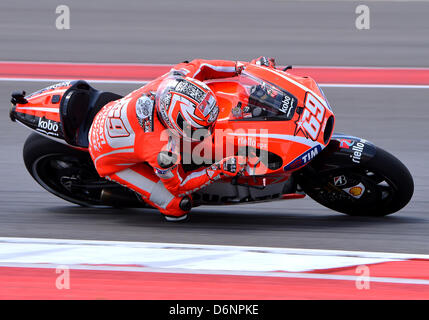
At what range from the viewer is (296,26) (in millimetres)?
11062

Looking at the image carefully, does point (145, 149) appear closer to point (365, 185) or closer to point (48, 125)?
point (48, 125)

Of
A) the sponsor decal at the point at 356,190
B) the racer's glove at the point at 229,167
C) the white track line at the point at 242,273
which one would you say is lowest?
the white track line at the point at 242,273

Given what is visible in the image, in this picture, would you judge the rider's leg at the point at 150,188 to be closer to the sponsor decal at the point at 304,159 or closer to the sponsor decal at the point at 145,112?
the sponsor decal at the point at 145,112

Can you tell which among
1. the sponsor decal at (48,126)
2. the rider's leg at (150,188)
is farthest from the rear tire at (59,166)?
the rider's leg at (150,188)

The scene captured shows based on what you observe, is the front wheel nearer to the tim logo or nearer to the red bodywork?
the tim logo

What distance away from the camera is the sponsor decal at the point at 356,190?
5070 millimetres

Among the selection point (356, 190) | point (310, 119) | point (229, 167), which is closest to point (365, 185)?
point (356, 190)

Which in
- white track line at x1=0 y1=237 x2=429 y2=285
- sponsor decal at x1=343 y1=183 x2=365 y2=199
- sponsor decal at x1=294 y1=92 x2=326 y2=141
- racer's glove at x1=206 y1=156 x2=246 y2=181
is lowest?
white track line at x1=0 y1=237 x2=429 y2=285

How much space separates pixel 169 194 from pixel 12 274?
119cm

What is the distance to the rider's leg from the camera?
197 inches

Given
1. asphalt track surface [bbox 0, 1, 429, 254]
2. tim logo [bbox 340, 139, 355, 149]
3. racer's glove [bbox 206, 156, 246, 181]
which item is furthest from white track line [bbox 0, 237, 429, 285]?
tim logo [bbox 340, 139, 355, 149]

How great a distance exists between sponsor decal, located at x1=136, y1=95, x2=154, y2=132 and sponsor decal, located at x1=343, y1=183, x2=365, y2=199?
147 cm

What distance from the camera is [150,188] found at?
5027 mm
